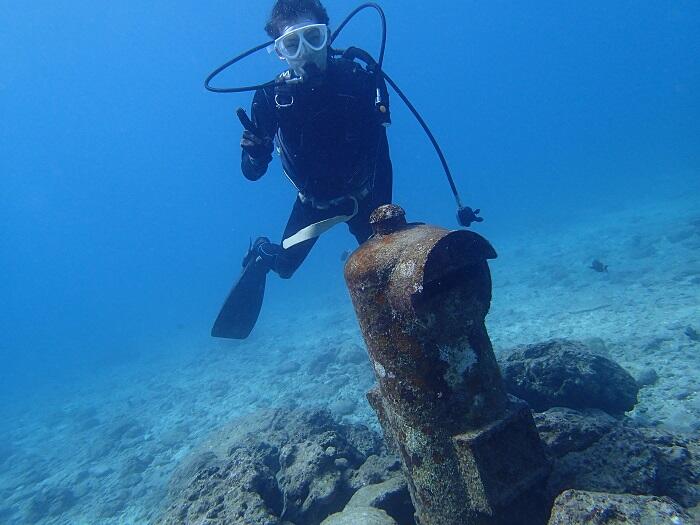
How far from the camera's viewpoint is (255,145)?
14.2 feet

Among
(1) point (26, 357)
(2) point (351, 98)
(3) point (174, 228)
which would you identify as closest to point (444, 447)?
(2) point (351, 98)

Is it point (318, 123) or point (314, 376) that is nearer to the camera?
point (318, 123)

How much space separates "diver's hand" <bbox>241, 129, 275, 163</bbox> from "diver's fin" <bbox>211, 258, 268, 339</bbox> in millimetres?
2795

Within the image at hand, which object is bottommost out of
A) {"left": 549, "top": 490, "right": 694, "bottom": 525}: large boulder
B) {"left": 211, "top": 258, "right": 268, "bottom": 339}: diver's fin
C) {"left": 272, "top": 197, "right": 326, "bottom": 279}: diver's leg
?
{"left": 549, "top": 490, "right": 694, "bottom": 525}: large boulder

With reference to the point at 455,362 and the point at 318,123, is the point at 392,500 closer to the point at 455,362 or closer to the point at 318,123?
the point at 455,362

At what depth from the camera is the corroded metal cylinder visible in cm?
228

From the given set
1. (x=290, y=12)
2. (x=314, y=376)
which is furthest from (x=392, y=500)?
(x=314, y=376)

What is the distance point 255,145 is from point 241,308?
3.29m

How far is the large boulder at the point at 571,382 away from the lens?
166 inches

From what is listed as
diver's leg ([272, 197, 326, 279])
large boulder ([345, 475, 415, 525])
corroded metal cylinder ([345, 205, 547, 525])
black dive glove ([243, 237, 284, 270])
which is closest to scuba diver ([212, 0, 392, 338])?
diver's leg ([272, 197, 326, 279])

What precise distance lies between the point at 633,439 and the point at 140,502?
31.5 ft

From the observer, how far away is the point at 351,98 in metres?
4.66

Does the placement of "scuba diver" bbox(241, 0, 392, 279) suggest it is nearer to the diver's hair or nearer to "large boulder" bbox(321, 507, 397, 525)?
the diver's hair

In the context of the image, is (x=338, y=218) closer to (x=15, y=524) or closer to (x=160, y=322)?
(x=15, y=524)
